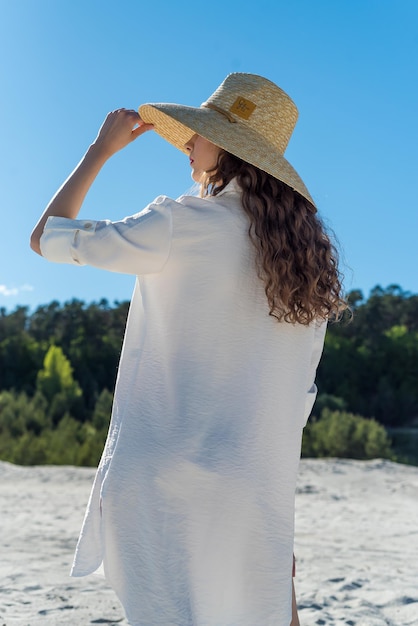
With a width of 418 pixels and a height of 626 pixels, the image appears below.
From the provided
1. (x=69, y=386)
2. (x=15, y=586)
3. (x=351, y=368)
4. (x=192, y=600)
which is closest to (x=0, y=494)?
(x=15, y=586)

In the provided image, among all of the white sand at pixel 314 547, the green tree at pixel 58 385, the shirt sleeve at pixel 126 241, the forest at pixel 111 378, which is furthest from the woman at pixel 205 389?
the green tree at pixel 58 385

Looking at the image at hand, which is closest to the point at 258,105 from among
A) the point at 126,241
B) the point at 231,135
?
the point at 231,135

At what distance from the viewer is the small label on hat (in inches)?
73.2

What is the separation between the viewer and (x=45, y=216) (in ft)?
5.74

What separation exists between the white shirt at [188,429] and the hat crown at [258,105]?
0.25 metres

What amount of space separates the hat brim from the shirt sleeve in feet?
0.71

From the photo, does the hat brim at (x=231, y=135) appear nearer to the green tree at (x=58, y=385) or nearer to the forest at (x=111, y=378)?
the forest at (x=111, y=378)

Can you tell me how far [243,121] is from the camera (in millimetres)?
1853

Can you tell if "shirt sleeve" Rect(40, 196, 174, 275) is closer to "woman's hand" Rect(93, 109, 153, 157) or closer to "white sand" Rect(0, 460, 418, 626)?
"woman's hand" Rect(93, 109, 153, 157)

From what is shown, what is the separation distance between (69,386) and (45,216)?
1930cm

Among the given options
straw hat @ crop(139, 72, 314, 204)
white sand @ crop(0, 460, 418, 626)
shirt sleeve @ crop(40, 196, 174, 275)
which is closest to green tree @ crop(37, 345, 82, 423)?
white sand @ crop(0, 460, 418, 626)

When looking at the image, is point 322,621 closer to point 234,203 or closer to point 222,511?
point 222,511

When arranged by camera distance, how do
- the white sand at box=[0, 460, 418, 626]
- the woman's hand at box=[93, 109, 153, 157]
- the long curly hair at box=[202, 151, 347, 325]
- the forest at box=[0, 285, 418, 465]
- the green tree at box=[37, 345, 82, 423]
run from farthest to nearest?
the green tree at box=[37, 345, 82, 423] < the forest at box=[0, 285, 418, 465] < the white sand at box=[0, 460, 418, 626] < the woman's hand at box=[93, 109, 153, 157] < the long curly hair at box=[202, 151, 347, 325]

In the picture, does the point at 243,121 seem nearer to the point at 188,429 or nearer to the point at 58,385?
the point at 188,429
